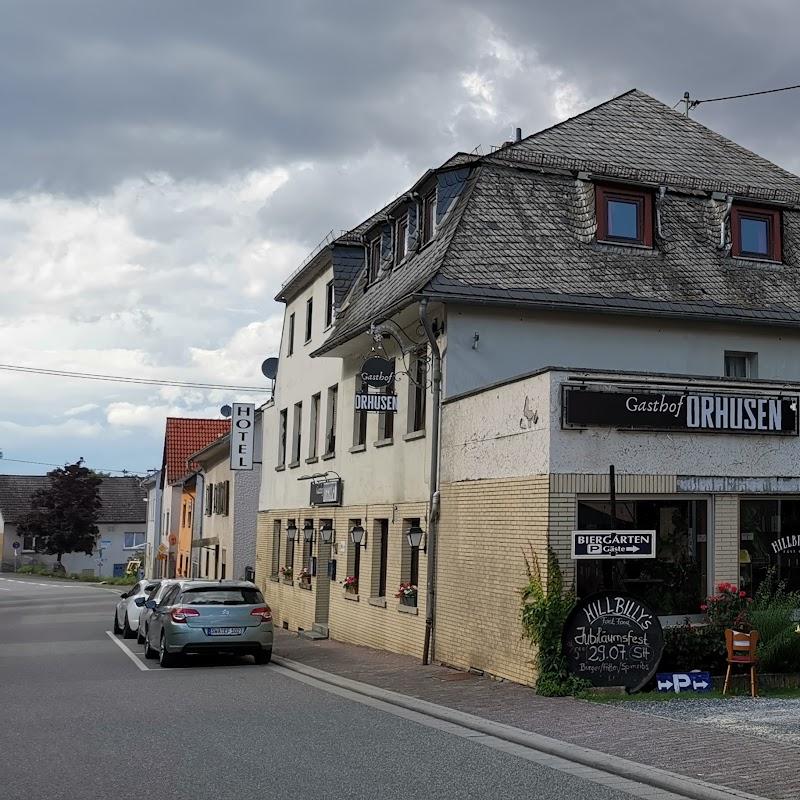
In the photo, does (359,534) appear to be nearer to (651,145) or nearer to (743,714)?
(651,145)

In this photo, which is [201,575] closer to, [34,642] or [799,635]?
[34,642]

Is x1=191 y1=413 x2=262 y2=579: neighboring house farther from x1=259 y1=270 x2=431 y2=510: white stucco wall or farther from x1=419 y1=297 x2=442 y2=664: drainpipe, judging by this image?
x1=419 y1=297 x2=442 y2=664: drainpipe

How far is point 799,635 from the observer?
15023 millimetres

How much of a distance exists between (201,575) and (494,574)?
35011 mm

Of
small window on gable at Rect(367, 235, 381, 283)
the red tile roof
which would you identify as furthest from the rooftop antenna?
the red tile roof

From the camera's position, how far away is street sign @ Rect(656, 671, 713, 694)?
14484 mm

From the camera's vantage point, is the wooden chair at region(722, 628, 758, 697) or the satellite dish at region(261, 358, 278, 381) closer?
the wooden chair at region(722, 628, 758, 697)

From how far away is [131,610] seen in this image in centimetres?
2864

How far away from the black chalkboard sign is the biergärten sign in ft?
7.81

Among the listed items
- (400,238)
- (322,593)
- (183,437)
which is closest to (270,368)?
(322,593)

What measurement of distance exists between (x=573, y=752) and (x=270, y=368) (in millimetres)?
25828

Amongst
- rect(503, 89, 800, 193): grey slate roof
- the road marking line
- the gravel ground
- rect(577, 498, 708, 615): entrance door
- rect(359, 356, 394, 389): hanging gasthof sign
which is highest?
rect(503, 89, 800, 193): grey slate roof

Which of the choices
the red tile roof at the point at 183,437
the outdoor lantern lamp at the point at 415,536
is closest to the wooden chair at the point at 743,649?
the outdoor lantern lamp at the point at 415,536

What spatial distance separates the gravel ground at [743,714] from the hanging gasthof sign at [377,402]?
28.6ft
